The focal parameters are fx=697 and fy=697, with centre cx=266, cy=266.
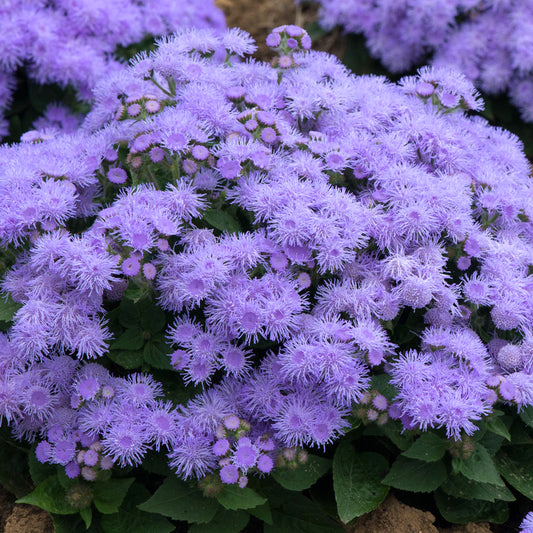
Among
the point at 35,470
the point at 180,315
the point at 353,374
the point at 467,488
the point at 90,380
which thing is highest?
the point at 353,374

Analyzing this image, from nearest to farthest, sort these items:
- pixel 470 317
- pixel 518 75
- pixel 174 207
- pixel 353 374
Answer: pixel 353 374
pixel 174 207
pixel 470 317
pixel 518 75

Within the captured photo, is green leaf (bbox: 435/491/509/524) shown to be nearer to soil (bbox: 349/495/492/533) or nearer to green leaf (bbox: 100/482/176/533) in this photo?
soil (bbox: 349/495/492/533)

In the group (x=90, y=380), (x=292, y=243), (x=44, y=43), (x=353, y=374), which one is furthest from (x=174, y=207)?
(x=44, y=43)

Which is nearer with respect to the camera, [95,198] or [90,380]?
[90,380]

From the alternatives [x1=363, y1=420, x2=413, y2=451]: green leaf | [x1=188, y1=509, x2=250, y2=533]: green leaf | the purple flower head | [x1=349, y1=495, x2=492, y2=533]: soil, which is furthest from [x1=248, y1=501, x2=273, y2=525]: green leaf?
[x1=363, y1=420, x2=413, y2=451]: green leaf

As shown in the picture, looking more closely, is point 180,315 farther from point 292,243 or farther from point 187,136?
point 187,136

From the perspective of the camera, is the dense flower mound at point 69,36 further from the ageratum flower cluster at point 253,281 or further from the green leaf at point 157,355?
the green leaf at point 157,355

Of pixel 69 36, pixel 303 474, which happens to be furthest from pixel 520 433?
pixel 69 36

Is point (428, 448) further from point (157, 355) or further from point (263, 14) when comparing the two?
point (263, 14)
